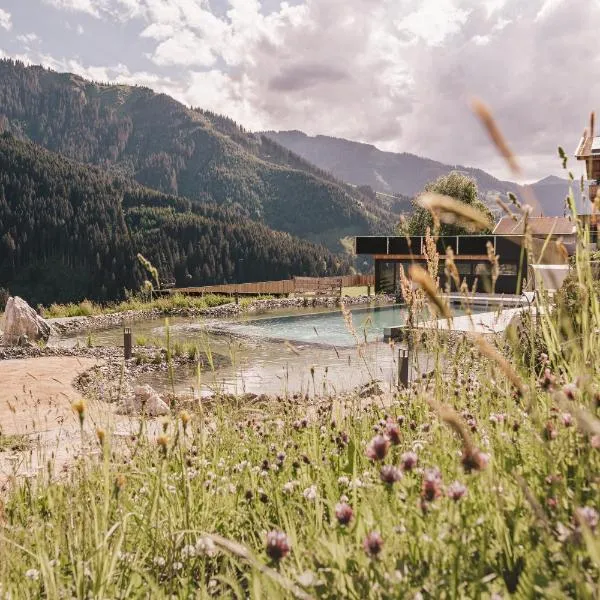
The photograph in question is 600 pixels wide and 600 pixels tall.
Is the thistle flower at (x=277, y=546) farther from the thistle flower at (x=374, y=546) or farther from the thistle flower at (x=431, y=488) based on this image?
the thistle flower at (x=431, y=488)

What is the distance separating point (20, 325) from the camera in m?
16.9

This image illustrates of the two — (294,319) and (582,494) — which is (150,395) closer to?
(582,494)

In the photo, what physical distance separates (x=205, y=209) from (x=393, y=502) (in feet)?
397

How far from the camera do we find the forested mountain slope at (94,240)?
91.2 meters

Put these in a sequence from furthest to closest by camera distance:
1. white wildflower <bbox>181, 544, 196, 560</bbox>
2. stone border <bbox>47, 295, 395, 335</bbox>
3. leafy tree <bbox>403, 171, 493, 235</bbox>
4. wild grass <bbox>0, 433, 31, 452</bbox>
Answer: leafy tree <bbox>403, 171, 493, 235</bbox>
stone border <bbox>47, 295, 395, 335</bbox>
wild grass <bbox>0, 433, 31, 452</bbox>
white wildflower <bbox>181, 544, 196, 560</bbox>

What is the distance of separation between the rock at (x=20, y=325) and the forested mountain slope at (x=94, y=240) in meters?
68.5

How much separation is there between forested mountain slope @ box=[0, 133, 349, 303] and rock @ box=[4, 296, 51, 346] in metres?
68.5

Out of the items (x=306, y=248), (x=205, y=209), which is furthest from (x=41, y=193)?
(x=306, y=248)

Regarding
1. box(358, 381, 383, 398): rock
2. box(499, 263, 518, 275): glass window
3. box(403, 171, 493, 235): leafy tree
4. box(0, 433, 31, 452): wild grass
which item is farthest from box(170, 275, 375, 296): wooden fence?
box(358, 381, 383, 398): rock

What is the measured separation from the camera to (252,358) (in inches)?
553

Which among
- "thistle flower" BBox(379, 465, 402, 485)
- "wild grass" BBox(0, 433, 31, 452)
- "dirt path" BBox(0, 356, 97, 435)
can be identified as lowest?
"dirt path" BBox(0, 356, 97, 435)

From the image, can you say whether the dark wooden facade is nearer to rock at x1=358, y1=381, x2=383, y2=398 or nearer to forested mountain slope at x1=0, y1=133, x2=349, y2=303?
rock at x1=358, y1=381, x2=383, y2=398

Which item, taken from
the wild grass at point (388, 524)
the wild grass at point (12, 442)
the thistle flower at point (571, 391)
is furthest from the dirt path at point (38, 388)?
the thistle flower at point (571, 391)

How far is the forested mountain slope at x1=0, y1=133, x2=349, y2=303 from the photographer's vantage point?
9125cm
